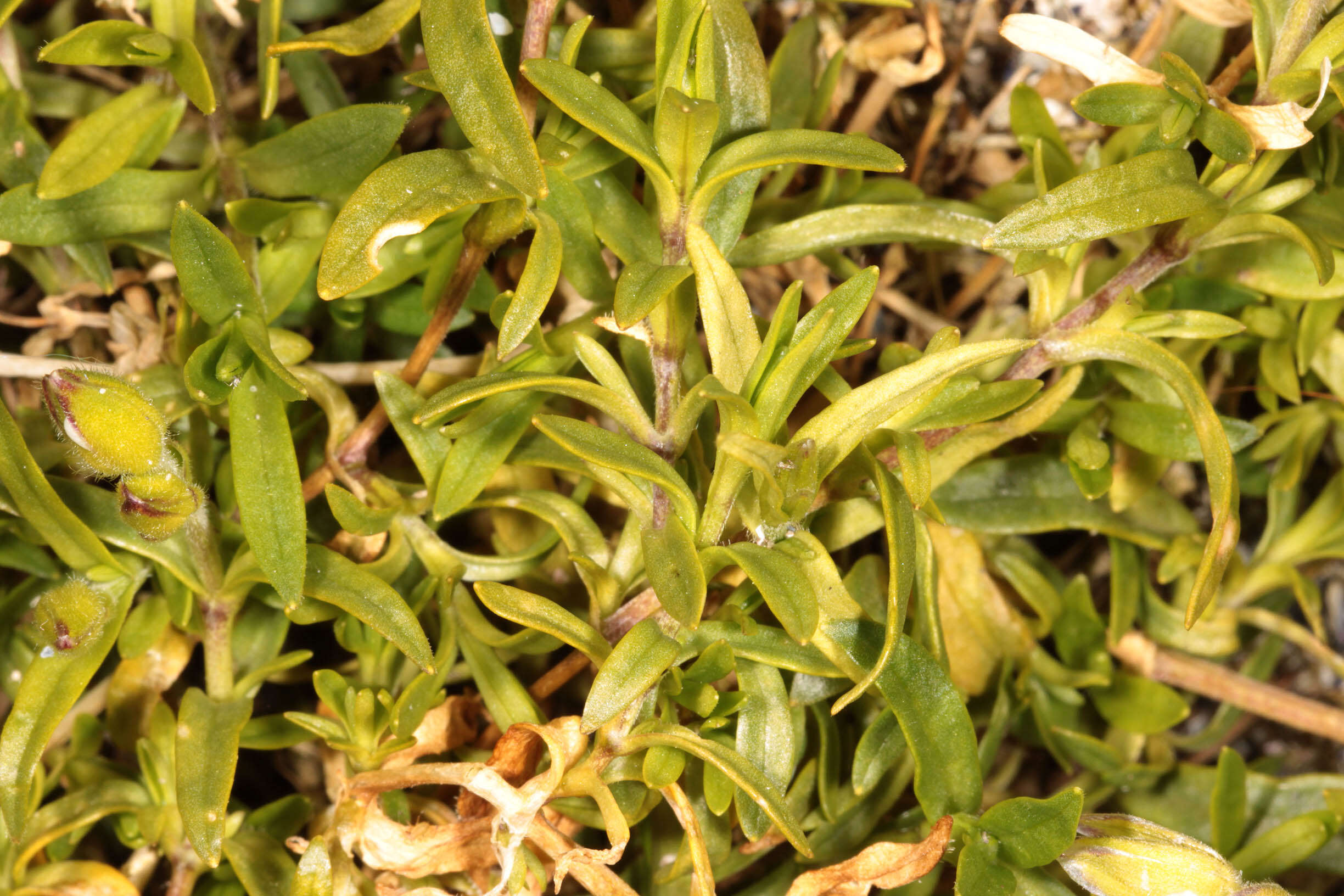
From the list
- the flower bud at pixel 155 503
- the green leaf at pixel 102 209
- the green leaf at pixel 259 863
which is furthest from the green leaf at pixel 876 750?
the green leaf at pixel 102 209

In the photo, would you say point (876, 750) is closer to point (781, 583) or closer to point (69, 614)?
point (781, 583)

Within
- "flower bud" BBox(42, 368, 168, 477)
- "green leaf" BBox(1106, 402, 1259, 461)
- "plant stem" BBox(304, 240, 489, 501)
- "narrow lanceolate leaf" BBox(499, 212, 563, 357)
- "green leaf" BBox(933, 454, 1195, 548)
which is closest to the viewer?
"flower bud" BBox(42, 368, 168, 477)

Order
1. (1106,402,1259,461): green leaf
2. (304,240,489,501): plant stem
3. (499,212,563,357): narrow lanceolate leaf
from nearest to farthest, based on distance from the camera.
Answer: (499,212,563,357): narrow lanceolate leaf
(304,240,489,501): plant stem
(1106,402,1259,461): green leaf

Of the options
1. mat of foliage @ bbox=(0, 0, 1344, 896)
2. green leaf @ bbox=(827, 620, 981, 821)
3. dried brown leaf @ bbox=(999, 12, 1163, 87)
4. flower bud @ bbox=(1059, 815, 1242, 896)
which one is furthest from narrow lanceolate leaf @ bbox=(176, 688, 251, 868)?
dried brown leaf @ bbox=(999, 12, 1163, 87)

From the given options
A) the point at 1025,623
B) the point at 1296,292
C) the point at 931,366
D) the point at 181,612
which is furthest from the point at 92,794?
the point at 1296,292

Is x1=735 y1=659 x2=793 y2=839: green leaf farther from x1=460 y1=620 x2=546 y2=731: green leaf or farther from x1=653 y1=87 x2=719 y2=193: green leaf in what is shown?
x1=653 y1=87 x2=719 y2=193: green leaf

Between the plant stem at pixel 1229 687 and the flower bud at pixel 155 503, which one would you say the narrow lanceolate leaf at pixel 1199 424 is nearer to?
the plant stem at pixel 1229 687
